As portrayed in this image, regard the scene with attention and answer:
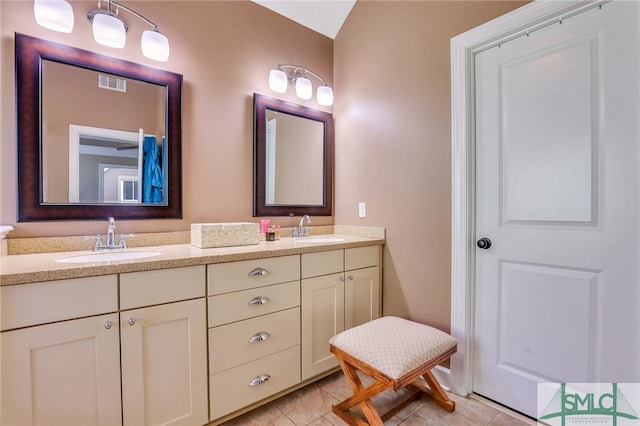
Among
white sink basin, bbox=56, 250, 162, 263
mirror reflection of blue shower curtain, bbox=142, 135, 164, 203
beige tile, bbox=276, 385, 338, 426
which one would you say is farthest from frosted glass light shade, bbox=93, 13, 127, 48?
beige tile, bbox=276, 385, 338, 426

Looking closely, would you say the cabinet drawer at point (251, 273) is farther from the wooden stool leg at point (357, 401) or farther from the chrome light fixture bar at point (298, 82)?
the chrome light fixture bar at point (298, 82)

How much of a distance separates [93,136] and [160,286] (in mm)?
915

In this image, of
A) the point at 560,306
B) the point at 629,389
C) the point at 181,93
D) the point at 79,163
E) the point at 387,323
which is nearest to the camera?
the point at 629,389

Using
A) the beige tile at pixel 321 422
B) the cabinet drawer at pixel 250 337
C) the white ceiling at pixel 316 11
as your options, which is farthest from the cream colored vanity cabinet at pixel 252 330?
the white ceiling at pixel 316 11

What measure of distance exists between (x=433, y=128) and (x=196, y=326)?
165 cm

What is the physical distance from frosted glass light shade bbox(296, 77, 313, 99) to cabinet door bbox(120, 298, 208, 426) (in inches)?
61.9

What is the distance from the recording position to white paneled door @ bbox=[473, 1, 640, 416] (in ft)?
4.00

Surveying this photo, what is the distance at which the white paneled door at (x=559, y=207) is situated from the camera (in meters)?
1.22

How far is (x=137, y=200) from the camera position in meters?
1.65

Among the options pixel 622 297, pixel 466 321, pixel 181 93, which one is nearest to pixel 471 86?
pixel 622 297

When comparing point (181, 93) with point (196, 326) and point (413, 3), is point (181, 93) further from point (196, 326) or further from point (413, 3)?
point (413, 3)

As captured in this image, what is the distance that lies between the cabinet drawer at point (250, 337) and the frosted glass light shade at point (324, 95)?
5.09ft

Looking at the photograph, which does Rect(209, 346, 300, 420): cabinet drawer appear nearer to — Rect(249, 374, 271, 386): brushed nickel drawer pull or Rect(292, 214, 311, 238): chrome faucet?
Rect(249, 374, 271, 386): brushed nickel drawer pull

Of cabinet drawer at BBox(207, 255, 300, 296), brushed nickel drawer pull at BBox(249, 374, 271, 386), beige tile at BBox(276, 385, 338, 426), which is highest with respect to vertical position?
cabinet drawer at BBox(207, 255, 300, 296)
